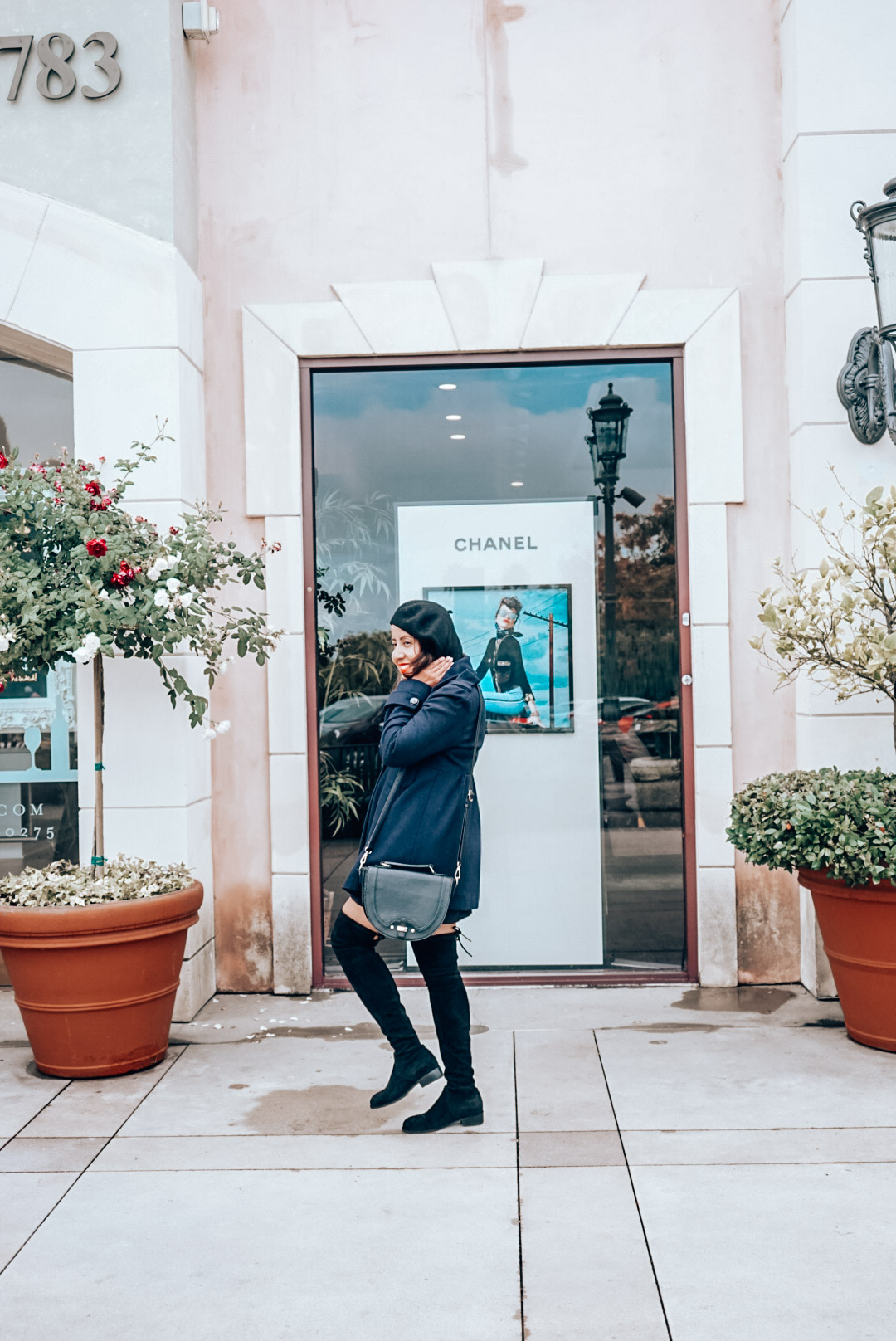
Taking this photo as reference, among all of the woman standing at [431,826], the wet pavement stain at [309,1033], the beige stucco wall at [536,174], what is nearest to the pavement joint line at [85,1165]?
the wet pavement stain at [309,1033]

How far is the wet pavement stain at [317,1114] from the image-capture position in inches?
151

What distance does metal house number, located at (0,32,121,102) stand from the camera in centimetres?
517

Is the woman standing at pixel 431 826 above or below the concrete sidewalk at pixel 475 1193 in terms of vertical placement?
above

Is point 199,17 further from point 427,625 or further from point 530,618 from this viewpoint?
point 427,625

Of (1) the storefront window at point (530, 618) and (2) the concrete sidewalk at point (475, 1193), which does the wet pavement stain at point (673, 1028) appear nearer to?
(2) the concrete sidewalk at point (475, 1193)

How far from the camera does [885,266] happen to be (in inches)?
176

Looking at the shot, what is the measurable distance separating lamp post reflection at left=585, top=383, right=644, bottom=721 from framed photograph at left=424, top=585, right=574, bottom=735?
0.18m

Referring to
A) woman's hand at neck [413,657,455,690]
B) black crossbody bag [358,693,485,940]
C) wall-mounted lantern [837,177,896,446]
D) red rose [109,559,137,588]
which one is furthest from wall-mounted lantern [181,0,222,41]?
black crossbody bag [358,693,485,940]

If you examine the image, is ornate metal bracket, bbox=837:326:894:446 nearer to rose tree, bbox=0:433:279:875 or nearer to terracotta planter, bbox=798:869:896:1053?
terracotta planter, bbox=798:869:896:1053

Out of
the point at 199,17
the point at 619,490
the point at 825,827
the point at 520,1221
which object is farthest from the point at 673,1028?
the point at 199,17

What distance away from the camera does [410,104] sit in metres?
5.50

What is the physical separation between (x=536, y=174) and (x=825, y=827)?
10.6ft

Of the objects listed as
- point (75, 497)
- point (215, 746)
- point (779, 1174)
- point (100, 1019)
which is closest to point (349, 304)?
point (75, 497)

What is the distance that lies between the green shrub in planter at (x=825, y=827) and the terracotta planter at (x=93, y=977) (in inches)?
86.4
